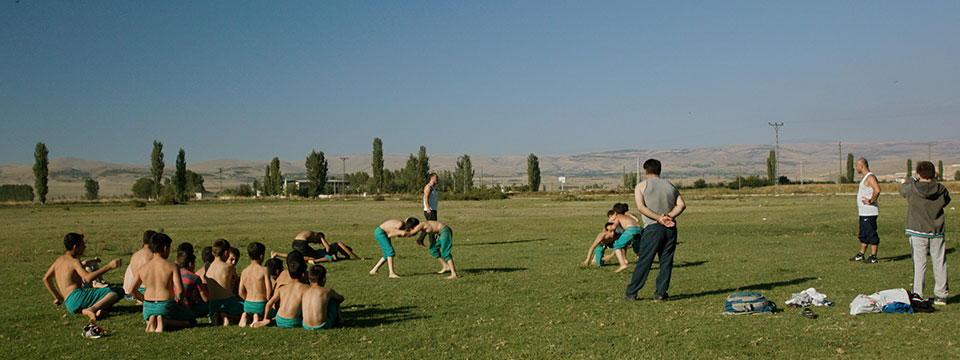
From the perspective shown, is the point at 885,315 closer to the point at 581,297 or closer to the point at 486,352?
the point at 581,297

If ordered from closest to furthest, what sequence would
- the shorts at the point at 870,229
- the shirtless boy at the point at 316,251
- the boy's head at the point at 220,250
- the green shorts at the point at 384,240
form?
1. the boy's head at the point at 220,250
2. the green shorts at the point at 384,240
3. the shorts at the point at 870,229
4. the shirtless boy at the point at 316,251

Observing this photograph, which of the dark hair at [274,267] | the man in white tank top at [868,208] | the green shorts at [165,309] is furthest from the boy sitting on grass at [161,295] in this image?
the man in white tank top at [868,208]

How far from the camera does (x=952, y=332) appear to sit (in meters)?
7.96

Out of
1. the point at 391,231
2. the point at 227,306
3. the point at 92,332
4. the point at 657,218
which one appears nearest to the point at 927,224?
the point at 657,218

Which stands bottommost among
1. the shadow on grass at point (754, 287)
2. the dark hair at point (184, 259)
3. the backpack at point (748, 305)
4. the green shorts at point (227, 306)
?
the shadow on grass at point (754, 287)

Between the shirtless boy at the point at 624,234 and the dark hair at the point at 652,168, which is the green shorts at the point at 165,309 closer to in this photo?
the dark hair at the point at 652,168

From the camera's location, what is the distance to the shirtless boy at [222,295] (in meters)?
9.59

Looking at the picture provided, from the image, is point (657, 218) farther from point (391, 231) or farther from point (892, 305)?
point (391, 231)

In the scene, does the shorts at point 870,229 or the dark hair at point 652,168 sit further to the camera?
the shorts at point 870,229

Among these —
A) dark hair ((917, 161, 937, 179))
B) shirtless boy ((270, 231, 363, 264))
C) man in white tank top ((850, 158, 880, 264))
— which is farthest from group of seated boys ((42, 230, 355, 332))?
man in white tank top ((850, 158, 880, 264))

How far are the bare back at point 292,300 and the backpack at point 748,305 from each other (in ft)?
20.0

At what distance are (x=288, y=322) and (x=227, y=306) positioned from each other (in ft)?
3.94

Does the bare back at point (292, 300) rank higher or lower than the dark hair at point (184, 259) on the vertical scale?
lower

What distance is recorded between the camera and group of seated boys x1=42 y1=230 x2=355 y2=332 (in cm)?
900
